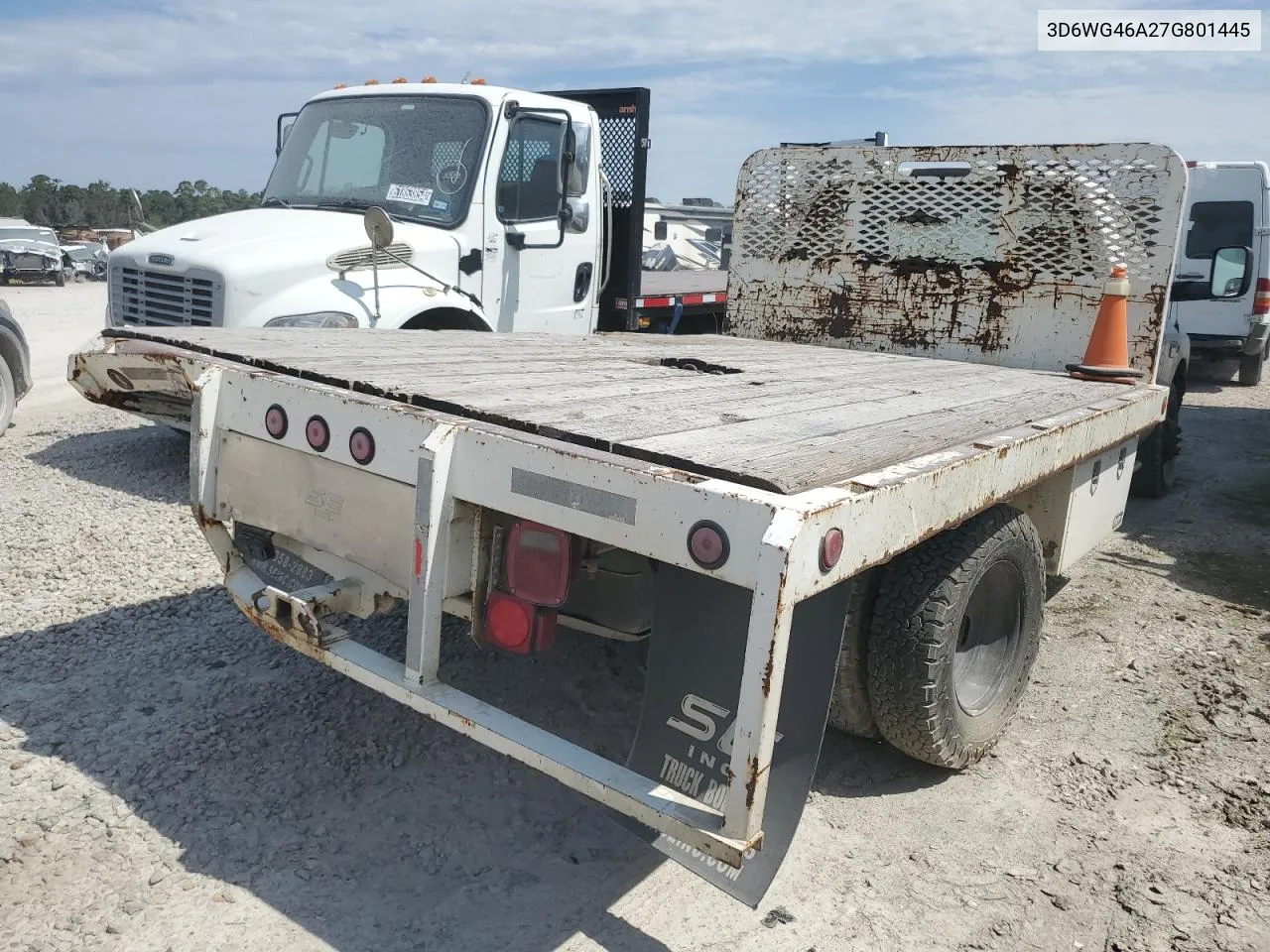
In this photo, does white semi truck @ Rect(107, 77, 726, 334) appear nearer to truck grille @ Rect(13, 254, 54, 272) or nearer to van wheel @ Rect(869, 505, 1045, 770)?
van wheel @ Rect(869, 505, 1045, 770)

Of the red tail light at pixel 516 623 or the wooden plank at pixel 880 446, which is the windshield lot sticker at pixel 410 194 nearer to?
the wooden plank at pixel 880 446

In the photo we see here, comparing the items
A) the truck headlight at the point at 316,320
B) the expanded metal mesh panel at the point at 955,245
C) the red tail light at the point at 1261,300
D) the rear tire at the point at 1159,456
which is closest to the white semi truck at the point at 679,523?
the expanded metal mesh panel at the point at 955,245

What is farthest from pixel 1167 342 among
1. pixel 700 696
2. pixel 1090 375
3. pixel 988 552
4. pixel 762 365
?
pixel 700 696

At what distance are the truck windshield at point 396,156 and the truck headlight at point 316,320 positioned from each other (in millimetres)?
1056

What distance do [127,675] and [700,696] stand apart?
251 cm

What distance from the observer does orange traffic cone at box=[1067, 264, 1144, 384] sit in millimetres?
4961

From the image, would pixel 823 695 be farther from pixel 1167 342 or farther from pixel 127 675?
pixel 1167 342

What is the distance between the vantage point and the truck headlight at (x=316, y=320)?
6066mm

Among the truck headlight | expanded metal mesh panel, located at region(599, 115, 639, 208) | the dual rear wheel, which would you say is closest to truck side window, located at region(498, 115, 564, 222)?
expanded metal mesh panel, located at region(599, 115, 639, 208)

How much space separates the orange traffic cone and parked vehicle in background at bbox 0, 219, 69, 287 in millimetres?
25861

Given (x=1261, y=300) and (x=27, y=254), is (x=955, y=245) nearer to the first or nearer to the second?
(x=1261, y=300)

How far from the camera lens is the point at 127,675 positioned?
3914mm

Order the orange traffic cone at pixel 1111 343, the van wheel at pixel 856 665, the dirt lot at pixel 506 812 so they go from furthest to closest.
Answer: the orange traffic cone at pixel 1111 343 → the van wheel at pixel 856 665 → the dirt lot at pixel 506 812

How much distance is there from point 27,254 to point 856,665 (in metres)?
26.7
